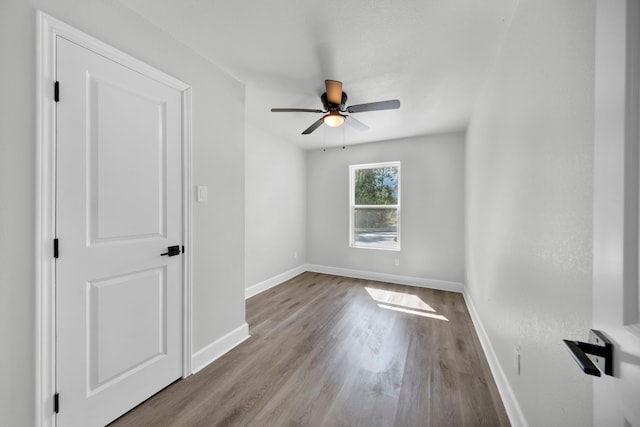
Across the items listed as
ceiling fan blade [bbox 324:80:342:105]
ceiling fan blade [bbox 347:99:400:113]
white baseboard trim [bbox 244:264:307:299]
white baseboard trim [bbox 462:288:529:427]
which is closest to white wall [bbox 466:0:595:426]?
white baseboard trim [bbox 462:288:529:427]

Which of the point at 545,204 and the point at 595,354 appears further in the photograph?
the point at 545,204

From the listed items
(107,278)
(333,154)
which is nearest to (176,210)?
(107,278)

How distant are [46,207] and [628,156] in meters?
2.07

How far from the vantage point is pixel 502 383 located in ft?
5.43

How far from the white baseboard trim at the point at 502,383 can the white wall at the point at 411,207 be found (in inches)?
60.3

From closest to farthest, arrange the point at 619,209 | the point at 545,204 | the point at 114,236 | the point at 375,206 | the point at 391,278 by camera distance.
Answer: the point at 619,209 → the point at 545,204 → the point at 114,236 → the point at 391,278 → the point at 375,206

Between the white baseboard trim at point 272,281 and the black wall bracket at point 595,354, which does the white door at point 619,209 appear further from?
the white baseboard trim at point 272,281

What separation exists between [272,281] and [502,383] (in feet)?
10.2

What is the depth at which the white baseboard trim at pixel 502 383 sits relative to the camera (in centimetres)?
138

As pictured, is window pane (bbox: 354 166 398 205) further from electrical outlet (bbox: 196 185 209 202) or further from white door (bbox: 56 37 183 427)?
white door (bbox: 56 37 183 427)
